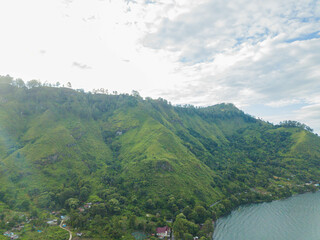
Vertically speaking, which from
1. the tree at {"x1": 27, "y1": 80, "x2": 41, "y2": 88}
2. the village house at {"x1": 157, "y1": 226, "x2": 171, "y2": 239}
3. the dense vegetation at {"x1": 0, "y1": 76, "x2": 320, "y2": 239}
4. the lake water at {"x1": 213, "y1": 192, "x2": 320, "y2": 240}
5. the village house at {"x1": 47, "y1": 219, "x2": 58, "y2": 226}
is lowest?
the lake water at {"x1": 213, "y1": 192, "x2": 320, "y2": 240}

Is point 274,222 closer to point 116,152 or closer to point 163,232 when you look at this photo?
point 163,232

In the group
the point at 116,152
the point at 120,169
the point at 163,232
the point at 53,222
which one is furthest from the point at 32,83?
the point at 163,232

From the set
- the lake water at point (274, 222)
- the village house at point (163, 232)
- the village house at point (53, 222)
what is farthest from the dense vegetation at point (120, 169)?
the lake water at point (274, 222)

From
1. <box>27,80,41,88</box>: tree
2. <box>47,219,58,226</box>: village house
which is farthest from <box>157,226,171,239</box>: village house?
<box>27,80,41,88</box>: tree

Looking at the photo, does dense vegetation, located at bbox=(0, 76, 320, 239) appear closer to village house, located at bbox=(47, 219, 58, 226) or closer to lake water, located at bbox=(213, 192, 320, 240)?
village house, located at bbox=(47, 219, 58, 226)

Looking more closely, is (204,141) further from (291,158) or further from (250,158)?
(291,158)

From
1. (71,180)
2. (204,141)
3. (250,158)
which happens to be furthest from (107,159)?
(250,158)
